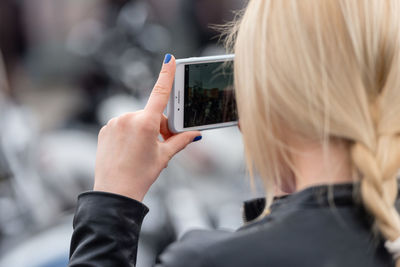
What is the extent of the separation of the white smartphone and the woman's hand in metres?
0.10

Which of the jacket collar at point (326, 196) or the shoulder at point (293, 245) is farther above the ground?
the jacket collar at point (326, 196)

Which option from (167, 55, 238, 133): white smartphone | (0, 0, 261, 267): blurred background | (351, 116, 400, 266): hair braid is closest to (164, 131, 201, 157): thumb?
(167, 55, 238, 133): white smartphone

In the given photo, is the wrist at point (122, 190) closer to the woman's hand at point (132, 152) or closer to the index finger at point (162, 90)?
the woman's hand at point (132, 152)

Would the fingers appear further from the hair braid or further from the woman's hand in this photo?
the hair braid

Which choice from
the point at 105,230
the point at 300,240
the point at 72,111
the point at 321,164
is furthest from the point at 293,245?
the point at 72,111

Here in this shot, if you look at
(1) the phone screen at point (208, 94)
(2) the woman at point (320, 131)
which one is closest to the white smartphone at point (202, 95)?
(1) the phone screen at point (208, 94)

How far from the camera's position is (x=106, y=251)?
2.28 feet

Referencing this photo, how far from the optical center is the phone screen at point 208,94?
96 centimetres

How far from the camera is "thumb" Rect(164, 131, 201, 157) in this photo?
887 millimetres

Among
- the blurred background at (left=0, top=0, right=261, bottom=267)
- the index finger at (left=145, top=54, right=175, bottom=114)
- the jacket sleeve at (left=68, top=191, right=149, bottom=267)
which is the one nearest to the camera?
the jacket sleeve at (left=68, top=191, right=149, bottom=267)

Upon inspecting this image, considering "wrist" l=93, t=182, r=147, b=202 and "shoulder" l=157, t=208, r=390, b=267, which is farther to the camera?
"wrist" l=93, t=182, r=147, b=202

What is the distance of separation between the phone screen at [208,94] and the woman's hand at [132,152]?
0.38ft

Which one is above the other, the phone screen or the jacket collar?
the phone screen

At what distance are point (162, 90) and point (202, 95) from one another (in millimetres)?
167
